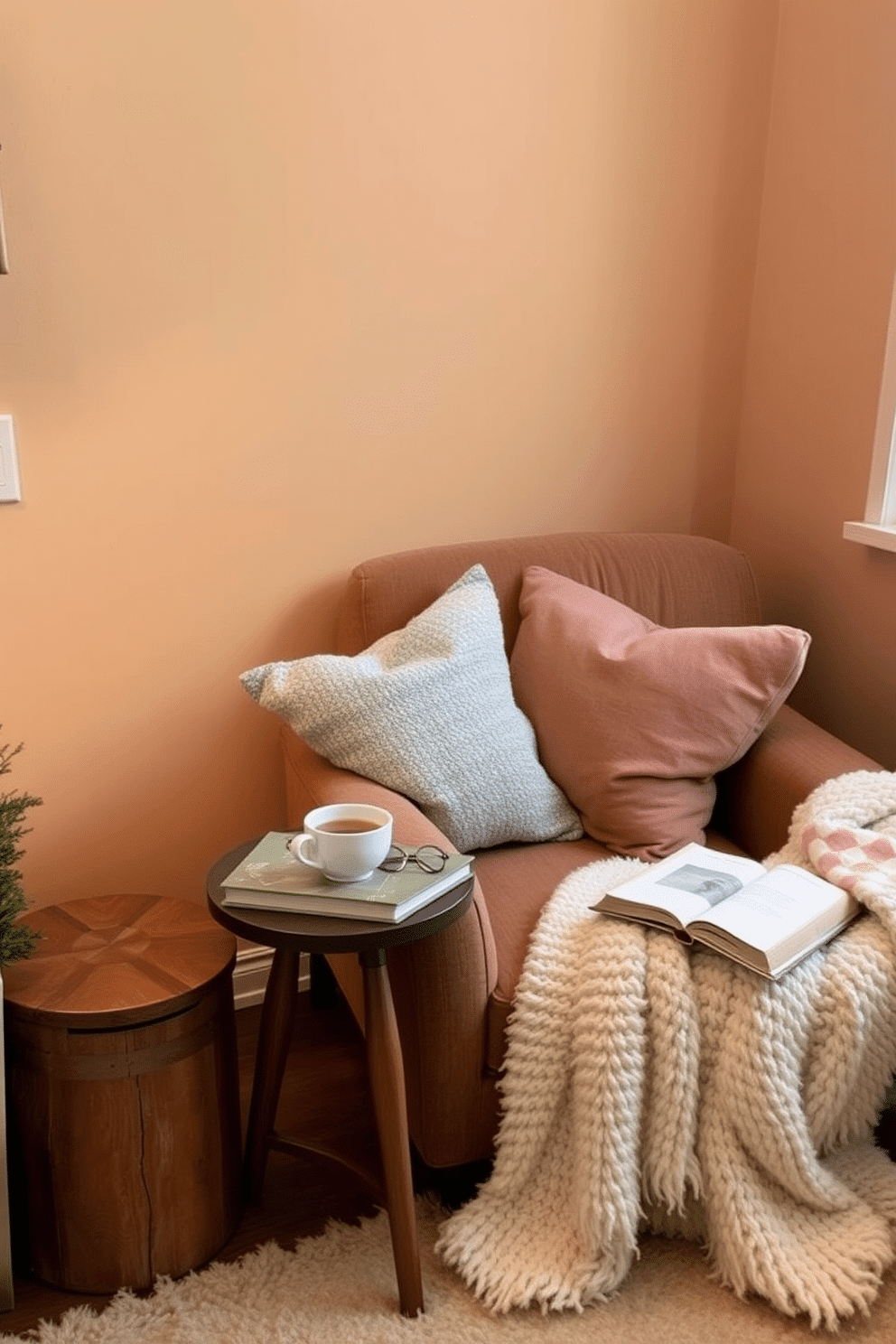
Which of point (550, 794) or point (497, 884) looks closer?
point (497, 884)

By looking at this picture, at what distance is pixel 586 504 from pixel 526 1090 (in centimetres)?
120

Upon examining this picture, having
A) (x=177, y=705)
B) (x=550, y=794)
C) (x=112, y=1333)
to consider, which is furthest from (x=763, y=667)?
(x=112, y=1333)

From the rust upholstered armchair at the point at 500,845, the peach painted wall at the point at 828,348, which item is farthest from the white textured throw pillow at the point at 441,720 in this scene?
the peach painted wall at the point at 828,348

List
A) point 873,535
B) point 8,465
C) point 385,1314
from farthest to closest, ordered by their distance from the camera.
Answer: point 873,535 → point 8,465 → point 385,1314

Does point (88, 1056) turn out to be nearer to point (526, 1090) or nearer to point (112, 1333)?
point (112, 1333)

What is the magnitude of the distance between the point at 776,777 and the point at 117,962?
1054 millimetres

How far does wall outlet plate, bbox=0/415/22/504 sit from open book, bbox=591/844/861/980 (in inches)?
41.9

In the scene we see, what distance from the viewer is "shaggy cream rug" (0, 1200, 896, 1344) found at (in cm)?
147

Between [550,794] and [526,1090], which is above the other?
[550,794]

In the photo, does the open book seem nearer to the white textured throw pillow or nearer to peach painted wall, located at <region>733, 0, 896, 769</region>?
the white textured throw pillow

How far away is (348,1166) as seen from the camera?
1.61 meters

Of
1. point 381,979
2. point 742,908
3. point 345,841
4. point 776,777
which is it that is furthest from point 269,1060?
point 776,777

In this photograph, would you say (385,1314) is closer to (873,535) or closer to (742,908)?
(742,908)

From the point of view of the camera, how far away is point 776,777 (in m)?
1.91
